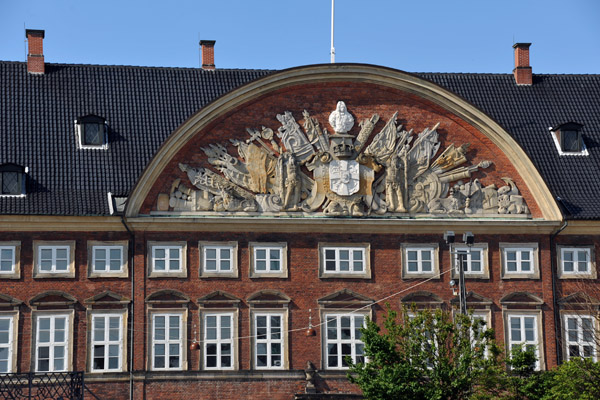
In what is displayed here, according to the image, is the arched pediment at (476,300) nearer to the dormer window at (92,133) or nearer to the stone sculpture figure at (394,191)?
the stone sculpture figure at (394,191)

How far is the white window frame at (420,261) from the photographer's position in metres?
54.2

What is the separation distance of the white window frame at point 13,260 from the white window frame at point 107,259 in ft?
8.12

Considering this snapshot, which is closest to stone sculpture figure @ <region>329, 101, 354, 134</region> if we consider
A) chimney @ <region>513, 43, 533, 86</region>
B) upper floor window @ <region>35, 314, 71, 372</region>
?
chimney @ <region>513, 43, 533, 86</region>

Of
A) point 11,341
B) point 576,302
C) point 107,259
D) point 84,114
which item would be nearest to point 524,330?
point 576,302

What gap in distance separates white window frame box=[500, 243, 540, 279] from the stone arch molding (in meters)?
1.17

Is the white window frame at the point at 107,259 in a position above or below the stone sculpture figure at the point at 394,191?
below

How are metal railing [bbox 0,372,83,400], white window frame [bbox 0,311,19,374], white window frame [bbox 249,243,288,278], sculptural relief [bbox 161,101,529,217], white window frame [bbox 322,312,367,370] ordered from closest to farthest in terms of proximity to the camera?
metal railing [bbox 0,372,83,400] → white window frame [bbox 0,311,19,374] → white window frame [bbox 322,312,367,370] → white window frame [bbox 249,243,288,278] → sculptural relief [bbox 161,101,529,217]

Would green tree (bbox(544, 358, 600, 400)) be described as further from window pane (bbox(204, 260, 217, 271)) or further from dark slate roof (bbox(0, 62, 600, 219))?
window pane (bbox(204, 260, 217, 271))

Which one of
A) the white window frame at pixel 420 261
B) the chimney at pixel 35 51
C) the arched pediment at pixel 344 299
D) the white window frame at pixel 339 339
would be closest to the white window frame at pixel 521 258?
the white window frame at pixel 420 261

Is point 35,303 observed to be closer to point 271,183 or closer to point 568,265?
point 271,183

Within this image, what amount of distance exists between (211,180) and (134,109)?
5.02 metres

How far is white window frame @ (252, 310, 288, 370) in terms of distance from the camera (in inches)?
2084

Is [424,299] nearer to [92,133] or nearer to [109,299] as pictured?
[109,299]

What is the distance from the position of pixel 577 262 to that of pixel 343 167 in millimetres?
9448
